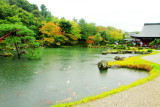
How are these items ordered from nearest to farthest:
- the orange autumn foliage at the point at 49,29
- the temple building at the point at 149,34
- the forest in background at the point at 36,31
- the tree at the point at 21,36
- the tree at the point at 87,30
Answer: the tree at the point at 21,36
the forest in background at the point at 36,31
the temple building at the point at 149,34
the orange autumn foliage at the point at 49,29
the tree at the point at 87,30

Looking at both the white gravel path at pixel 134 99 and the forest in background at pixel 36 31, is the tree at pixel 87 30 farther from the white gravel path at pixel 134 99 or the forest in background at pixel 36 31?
the white gravel path at pixel 134 99

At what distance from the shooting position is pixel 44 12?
68562mm

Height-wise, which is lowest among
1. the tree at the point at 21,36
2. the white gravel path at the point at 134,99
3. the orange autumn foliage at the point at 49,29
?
the white gravel path at the point at 134,99

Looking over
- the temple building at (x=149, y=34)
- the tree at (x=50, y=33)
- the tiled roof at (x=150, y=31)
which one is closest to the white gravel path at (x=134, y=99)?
the temple building at (x=149, y=34)

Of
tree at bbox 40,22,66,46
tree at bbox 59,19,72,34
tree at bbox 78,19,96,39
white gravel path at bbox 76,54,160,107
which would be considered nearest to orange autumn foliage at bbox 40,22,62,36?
tree at bbox 40,22,66,46

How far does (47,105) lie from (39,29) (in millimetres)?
35211

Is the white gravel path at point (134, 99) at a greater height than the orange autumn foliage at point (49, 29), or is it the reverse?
the orange autumn foliage at point (49, 29)

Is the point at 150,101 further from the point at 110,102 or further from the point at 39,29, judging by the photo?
the point at 39,29

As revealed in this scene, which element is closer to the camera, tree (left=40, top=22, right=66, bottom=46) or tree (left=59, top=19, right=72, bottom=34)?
tree (left=40, top=22, right=66, bottom=46)

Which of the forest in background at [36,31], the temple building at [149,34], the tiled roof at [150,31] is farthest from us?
the tiled roof at [150,31]

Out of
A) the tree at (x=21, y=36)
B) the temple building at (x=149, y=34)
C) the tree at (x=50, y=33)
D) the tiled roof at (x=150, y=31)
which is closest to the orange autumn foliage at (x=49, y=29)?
the tree at (x=50, y=33)

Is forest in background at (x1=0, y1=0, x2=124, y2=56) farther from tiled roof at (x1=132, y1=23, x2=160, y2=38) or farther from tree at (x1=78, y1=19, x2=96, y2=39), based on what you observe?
tiled roof at (x1=132, y1=23, x2=160, y2=38)

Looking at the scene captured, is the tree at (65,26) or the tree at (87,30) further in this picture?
the tree at (87,30)

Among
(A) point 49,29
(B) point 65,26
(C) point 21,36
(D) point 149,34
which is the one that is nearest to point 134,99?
(C) point 21,36
